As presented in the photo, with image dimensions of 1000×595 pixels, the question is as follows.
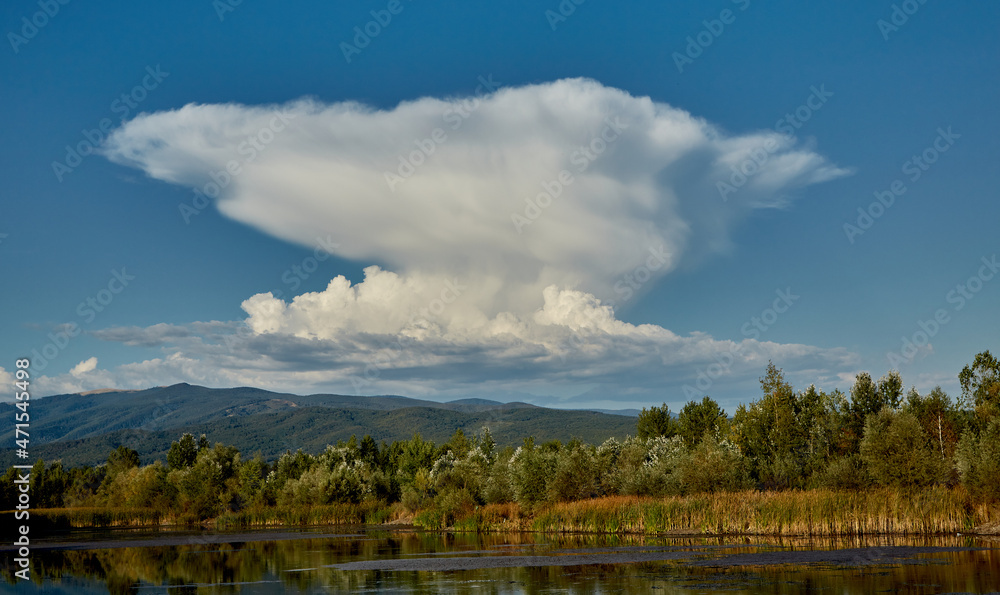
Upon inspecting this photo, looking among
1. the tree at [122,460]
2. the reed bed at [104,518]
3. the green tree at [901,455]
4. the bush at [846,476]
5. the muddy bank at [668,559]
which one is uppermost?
the green tree at [901,455]

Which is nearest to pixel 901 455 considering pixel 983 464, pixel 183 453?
pixel 983 464

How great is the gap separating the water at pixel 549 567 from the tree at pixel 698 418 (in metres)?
72.4

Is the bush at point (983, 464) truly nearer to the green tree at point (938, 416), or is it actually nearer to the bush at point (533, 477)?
the green tree at point (938, 416)

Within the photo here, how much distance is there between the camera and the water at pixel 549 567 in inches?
1282

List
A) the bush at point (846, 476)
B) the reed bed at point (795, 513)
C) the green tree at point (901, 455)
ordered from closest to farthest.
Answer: the reed bed at point (795, 513) < the green tree at point (901, 455) < the bush at point (846, 476)

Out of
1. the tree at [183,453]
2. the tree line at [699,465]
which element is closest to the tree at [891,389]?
the tree line at [699,465]

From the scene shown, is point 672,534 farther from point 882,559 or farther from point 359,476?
point 359,476

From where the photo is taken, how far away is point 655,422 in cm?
14562

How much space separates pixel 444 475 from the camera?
345 feet

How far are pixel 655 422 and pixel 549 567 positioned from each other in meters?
108

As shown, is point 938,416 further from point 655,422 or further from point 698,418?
point 655,422

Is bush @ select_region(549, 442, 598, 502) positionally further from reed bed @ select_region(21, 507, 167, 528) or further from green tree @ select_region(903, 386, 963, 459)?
reed bed @ select_region(21, 507, 167, 528)

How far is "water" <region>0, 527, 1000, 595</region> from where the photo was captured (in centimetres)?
3256

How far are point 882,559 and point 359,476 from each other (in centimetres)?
9260
